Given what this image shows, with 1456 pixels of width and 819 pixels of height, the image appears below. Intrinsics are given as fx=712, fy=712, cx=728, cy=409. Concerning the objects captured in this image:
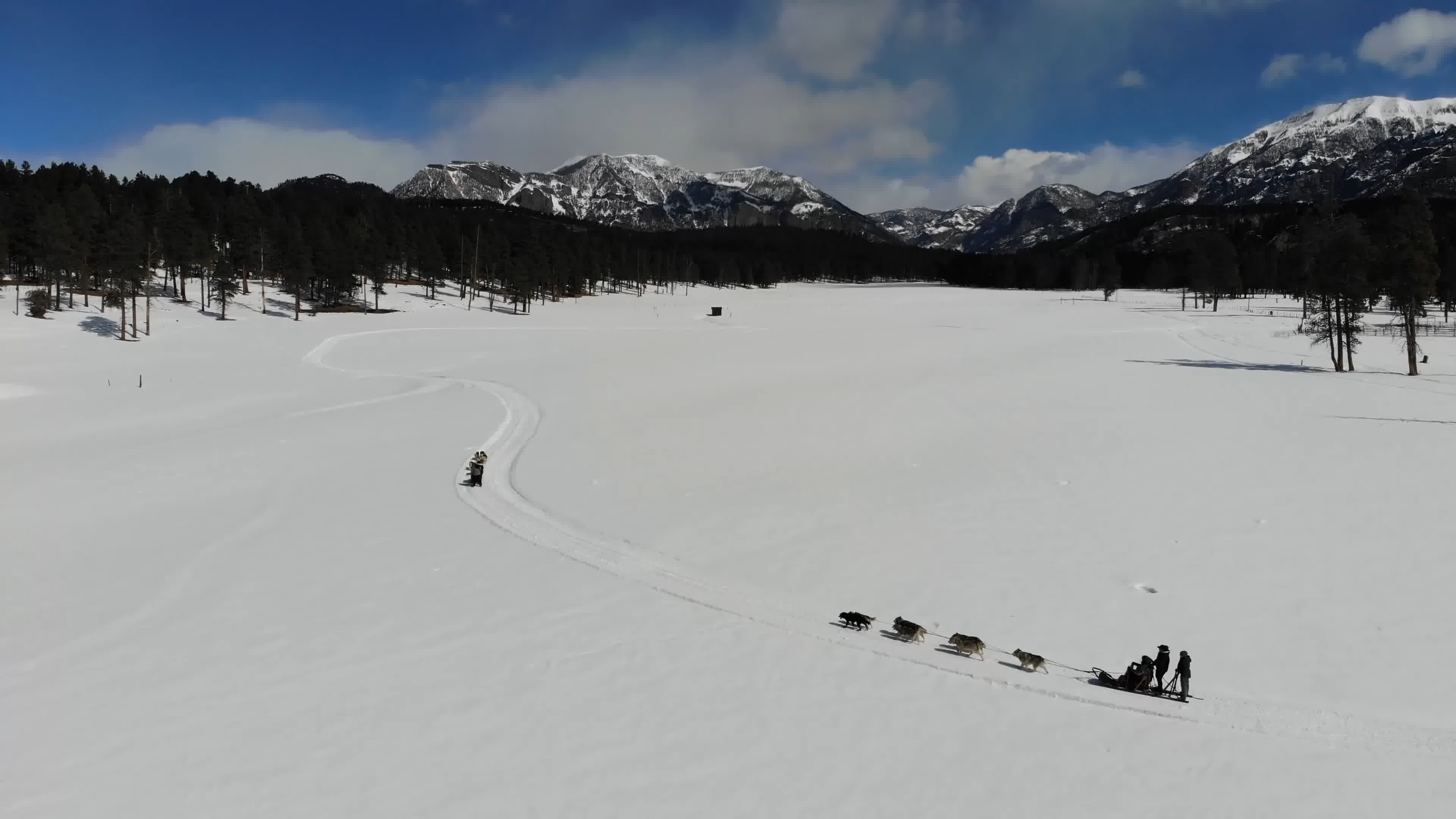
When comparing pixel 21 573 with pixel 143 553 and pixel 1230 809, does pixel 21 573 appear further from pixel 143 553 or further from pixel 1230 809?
pixel 1230 809

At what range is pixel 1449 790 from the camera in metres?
9.16

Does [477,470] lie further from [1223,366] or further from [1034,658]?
[1223,366]

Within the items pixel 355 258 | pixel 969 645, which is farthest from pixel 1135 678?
pixel 355 258

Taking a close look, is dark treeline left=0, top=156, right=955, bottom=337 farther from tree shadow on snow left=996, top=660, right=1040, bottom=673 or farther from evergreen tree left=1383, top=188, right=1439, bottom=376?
evergreen tree left=1383, top=188, right=1439, bottom=376

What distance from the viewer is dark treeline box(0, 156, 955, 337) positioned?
68188mm

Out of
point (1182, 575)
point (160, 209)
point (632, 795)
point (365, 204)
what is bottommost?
point (632, 795)

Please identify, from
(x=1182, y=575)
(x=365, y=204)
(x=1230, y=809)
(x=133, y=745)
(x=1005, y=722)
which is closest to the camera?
(x=1230, y=809)

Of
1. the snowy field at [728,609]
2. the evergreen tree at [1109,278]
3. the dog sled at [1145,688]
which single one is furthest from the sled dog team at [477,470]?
the evergreen tree at [1109,278]

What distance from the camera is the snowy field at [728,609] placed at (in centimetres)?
941

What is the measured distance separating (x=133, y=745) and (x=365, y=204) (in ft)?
609

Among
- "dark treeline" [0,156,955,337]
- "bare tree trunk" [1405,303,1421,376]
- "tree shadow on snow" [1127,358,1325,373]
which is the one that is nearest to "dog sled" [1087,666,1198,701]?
"tree shadow on snow" [1127,358,1325,373]

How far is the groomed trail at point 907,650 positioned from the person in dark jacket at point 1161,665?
363 mm

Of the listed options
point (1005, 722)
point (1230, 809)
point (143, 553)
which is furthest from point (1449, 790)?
point (143, 553)

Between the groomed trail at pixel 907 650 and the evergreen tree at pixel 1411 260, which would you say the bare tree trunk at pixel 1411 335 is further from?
the groomed trail at pixel 907 650
